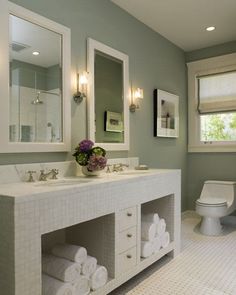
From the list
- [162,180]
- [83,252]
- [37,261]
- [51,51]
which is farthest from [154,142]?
[37,261]

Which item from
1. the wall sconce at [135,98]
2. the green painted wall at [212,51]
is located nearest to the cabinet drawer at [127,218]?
the wall sconce at [135,98]

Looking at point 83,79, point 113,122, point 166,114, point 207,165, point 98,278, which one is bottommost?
point 98,278

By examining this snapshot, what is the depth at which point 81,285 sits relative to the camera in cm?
164

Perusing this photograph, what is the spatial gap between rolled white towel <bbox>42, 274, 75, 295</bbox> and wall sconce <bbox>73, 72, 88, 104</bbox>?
4.51 feet

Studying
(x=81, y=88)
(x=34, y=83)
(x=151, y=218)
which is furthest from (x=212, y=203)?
(x=34, y=83)

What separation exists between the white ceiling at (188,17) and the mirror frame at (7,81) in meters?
0.92

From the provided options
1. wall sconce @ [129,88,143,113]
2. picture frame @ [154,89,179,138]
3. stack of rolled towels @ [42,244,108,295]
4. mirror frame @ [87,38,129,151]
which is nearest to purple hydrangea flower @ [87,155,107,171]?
mirror frame @ [87,38,129,151]

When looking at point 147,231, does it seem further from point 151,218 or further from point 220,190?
point 220,190

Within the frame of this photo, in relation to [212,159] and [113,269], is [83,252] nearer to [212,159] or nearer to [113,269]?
[113,269]

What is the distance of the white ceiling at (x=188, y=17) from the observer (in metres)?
2.78

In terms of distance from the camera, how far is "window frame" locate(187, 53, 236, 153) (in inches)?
148

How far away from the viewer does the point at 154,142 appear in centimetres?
337

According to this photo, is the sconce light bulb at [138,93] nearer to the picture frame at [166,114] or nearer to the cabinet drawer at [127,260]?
the picture frame at [166,114]

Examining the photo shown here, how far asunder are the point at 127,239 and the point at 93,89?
131 centimetres
